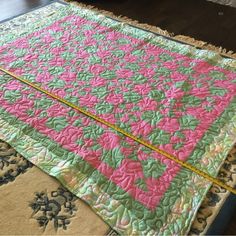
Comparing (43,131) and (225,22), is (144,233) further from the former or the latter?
(225,22)

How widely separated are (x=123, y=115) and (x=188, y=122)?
0.29 m

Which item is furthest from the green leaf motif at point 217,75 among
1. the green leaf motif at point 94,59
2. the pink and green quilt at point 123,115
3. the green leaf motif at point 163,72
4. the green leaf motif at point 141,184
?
the green leaf motif at point 141,184

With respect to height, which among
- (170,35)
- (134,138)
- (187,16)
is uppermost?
(187,16)

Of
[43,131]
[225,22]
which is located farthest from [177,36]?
[43,131]

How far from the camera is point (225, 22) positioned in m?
2.16

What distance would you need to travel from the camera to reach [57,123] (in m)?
1.36

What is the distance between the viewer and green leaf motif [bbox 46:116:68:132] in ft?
4.40

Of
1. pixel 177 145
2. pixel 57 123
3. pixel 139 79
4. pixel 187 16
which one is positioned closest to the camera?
pixel 177 145

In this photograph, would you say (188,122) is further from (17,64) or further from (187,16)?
(187,16)

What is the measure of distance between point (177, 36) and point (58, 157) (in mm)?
1185

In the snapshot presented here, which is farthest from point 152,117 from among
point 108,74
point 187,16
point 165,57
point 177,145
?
point 187,16

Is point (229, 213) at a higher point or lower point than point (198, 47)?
lower

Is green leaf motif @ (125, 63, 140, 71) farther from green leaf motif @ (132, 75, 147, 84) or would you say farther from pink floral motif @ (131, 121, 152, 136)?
pink floral motif @ (131, 121, 152, 136)

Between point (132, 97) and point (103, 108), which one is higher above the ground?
point (132, 97)
